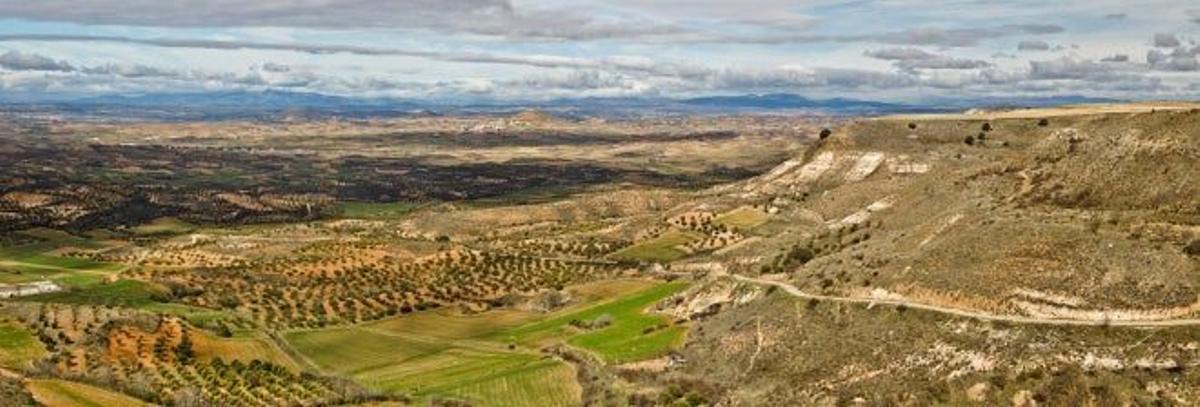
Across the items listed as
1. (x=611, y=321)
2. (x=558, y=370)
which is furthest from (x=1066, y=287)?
(x=611, y=321)

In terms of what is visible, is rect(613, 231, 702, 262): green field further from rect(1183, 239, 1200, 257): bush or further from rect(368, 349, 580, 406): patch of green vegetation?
rect(1183, 239, 1200, 257): bush

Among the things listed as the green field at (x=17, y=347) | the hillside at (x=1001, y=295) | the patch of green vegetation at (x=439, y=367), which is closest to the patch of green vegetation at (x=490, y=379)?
the patch of green vegetation at (x=439, y=367)

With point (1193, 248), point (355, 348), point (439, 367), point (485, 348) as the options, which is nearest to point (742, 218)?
point (485, 348)

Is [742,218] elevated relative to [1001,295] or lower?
lower

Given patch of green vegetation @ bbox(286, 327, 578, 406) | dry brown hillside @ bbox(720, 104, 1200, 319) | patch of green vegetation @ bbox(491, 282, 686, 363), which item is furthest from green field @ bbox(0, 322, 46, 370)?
dry brown hillside @ bbox(720, 104, 1200, 319)

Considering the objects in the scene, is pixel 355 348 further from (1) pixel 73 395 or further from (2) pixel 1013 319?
(2) pixel 1013 319

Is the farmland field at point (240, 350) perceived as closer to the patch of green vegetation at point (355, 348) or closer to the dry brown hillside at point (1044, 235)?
the patch of green vegetation at point (355, 348)
